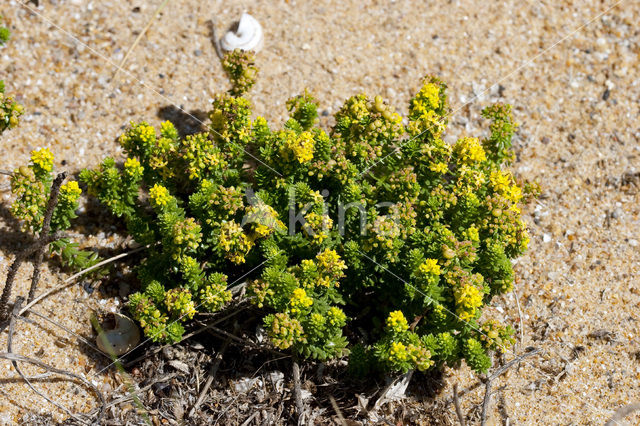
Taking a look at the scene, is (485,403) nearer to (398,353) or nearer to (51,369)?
(398,353)

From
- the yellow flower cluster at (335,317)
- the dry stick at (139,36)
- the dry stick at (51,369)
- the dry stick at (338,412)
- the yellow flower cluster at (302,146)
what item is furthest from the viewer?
the dry stick at (139,36)

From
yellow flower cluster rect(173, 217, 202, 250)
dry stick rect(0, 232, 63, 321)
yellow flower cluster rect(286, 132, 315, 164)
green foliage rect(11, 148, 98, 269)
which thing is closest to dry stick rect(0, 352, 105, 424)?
dry stick rect(0, 232, 63, 321)

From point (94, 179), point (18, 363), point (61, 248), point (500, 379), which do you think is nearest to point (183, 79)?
point (94, 179)

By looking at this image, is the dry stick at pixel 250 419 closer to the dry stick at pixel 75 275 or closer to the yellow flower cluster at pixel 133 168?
the dry stick at pixel 75 275

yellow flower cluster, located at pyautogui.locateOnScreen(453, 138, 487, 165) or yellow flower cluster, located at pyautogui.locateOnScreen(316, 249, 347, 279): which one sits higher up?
yellow flower cluster, located at pyautogui.locateOnScreen(453, 138, 487, 165)

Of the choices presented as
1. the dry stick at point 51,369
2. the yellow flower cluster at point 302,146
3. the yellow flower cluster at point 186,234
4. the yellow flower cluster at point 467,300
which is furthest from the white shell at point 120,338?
the yellow flower cluster at point 467,300

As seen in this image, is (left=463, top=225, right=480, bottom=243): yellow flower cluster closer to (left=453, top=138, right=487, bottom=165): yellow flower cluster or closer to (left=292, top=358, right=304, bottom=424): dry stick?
(left=453, top=138, right=487, bottom=165): yellow flower cluster
